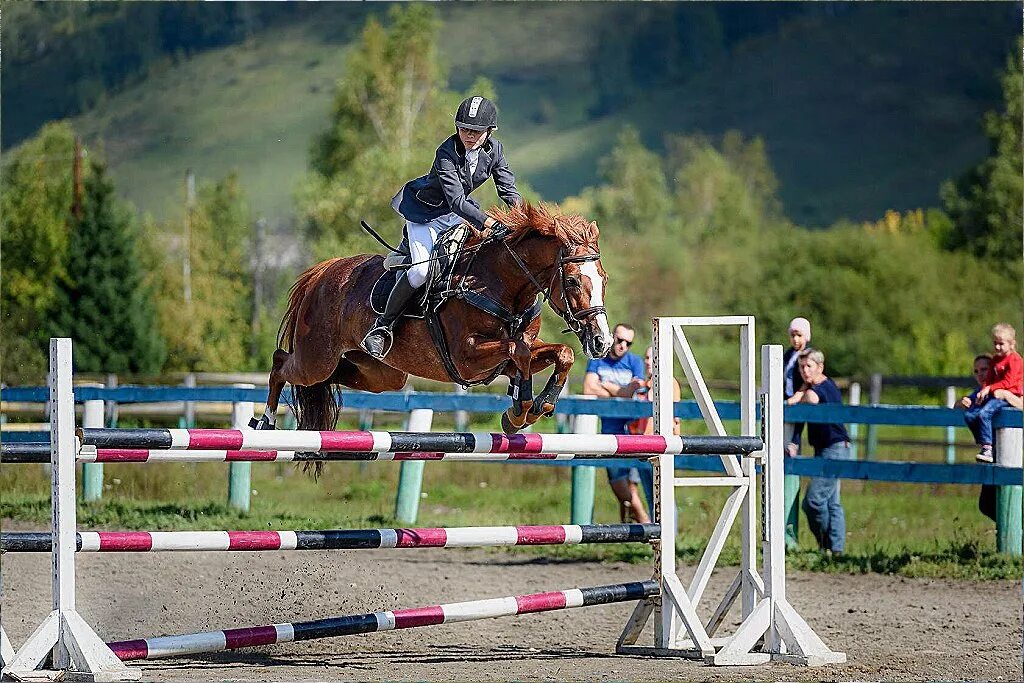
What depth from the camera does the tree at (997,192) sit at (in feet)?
158

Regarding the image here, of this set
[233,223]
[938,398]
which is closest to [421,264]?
[938,398]

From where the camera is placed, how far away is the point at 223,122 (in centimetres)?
11488

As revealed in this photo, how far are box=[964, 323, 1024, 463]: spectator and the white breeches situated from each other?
4087 millimetres

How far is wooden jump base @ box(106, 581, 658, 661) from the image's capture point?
5.25 metres

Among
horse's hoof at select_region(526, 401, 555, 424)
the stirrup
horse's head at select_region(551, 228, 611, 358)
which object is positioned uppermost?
horse's head at select_region(551, 228, 611, 358)

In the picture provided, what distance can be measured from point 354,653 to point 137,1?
98.7 metres

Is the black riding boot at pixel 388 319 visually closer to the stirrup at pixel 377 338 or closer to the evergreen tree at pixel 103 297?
the stirrup at pixel 377 338

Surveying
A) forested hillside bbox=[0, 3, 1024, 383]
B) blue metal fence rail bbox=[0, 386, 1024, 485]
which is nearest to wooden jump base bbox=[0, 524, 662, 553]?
blue metal fence rail bbox=[0, 386, 1024, 485]

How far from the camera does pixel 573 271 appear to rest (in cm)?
625

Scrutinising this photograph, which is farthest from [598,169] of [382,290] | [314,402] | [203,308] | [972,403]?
[382,290]

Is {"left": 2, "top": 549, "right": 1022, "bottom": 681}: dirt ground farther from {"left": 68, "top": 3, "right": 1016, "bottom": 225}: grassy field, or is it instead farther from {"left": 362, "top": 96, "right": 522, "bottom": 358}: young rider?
{"left": 68, "top": 3, "right": 1016, "bottom": 225}: grassy field

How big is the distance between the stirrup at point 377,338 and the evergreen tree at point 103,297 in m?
31.4

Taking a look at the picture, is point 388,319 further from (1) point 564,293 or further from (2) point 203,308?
(2) point 203,308

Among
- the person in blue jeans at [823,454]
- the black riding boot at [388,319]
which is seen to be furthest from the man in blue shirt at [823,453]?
the black riding boot at [388,319]
